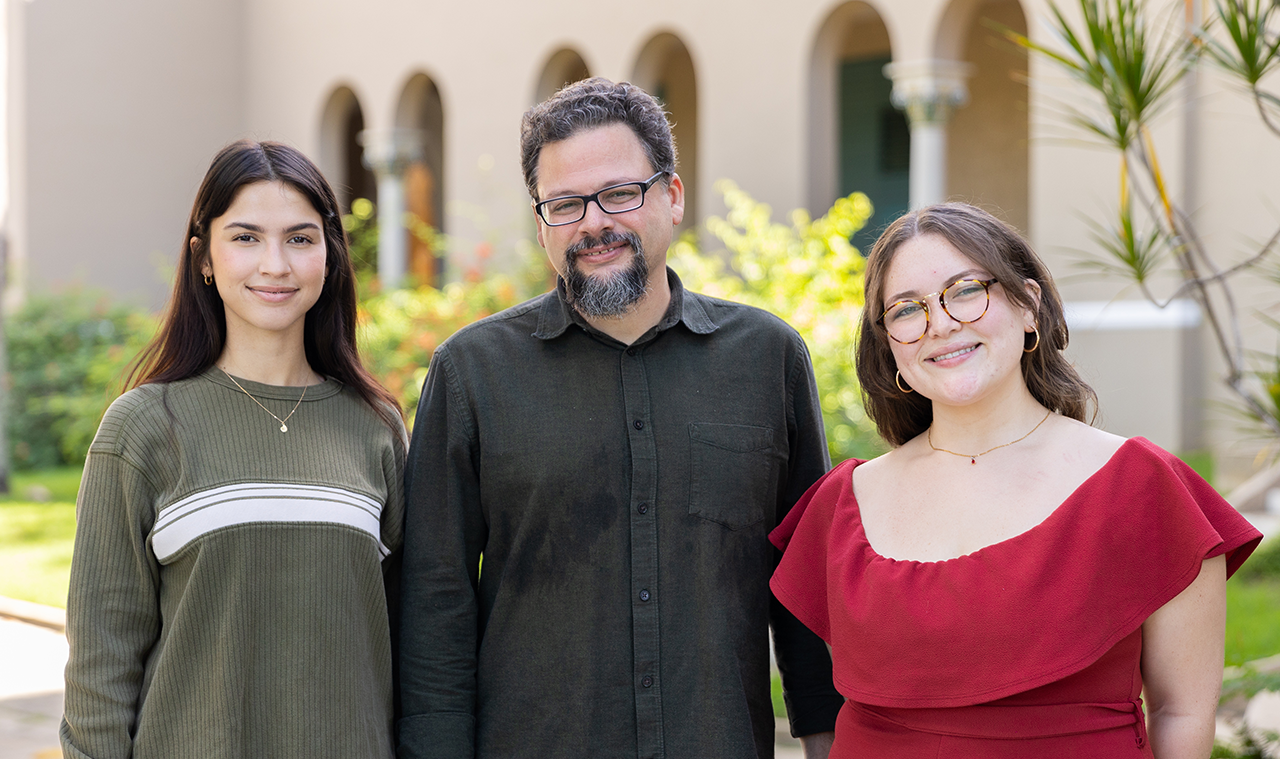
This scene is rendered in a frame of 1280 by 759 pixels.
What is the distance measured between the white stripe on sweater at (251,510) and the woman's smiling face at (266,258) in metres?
0.35

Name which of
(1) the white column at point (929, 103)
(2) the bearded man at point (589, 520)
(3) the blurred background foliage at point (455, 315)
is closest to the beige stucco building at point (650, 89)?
(1) the white column at point (929, 103)

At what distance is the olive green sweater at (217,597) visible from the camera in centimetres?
228

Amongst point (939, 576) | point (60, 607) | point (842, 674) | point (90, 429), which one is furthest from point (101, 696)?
point (90, 429)

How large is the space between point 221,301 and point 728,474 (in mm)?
1132

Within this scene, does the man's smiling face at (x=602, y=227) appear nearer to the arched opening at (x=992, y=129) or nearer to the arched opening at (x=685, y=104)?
the arched opening at (x=992, y=129)

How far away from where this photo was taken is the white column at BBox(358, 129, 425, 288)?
14.1 m

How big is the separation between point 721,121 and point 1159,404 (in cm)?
456

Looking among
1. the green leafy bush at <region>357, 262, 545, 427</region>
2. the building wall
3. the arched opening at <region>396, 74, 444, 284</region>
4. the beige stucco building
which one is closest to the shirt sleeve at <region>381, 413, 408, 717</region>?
the beige stucco building

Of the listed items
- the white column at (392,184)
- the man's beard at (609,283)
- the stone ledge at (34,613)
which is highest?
the white column at (392,184)

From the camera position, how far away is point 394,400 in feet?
9.03

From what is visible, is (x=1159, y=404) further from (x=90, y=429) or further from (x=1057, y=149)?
(x=90, y=429)

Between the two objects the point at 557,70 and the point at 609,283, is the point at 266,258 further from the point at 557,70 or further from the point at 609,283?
the point at 557,70

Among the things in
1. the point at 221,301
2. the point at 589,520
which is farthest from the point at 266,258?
the point at 589,520

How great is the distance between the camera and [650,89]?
12516 mm
